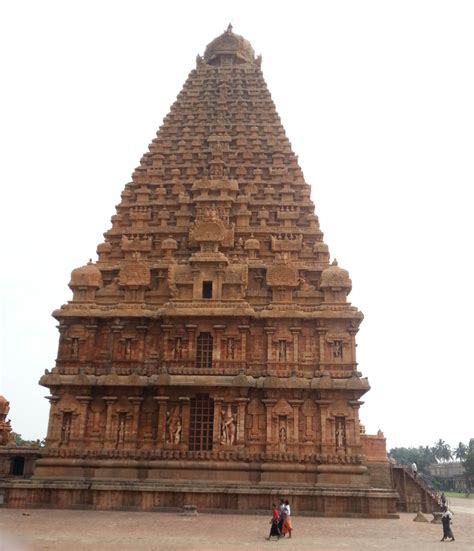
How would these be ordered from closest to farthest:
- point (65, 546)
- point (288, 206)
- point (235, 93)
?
1. point (65, 546)
2. point (288, 206)
3. point (235, 93)

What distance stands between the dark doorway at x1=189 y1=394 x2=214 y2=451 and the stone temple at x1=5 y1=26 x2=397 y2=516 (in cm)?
5

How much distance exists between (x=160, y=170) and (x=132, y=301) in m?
10.5

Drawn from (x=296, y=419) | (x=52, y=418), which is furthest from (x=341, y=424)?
(x=52, y=418)

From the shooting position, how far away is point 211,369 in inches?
1072

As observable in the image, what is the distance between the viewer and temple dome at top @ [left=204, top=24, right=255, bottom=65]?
145ft

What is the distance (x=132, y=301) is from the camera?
29641 mm

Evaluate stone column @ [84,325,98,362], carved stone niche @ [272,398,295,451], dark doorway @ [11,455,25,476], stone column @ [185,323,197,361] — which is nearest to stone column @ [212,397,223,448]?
carved stone niche @ [272,398,295,451]

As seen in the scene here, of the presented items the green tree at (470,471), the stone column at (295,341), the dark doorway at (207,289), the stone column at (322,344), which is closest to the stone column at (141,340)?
the dark doorway at (207,289)

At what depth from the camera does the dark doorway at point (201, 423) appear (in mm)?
26500

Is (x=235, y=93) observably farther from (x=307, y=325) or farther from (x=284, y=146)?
(x=307, y=325)

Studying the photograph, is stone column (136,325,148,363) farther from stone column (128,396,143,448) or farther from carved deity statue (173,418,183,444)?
carved deity statue (173,418,183,444)

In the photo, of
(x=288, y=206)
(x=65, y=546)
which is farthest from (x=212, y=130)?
(x=65, y=546)

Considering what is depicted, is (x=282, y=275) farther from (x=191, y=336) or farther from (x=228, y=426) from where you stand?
(x=228, y=426)

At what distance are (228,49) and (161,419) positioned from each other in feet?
102
